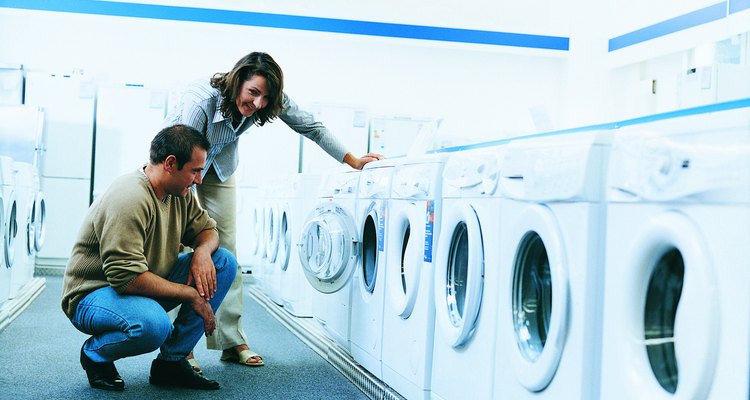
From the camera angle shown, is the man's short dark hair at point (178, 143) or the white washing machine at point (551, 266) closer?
the white washing machine at point (551, 266)

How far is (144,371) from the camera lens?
2959mm

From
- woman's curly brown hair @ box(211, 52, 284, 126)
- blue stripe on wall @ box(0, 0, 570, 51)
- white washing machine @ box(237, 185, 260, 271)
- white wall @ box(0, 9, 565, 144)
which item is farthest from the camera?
white wall @ box(0, 9, 565, 144)

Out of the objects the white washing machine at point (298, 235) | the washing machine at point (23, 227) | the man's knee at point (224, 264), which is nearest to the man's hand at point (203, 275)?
the man's knee at point (224, 264)

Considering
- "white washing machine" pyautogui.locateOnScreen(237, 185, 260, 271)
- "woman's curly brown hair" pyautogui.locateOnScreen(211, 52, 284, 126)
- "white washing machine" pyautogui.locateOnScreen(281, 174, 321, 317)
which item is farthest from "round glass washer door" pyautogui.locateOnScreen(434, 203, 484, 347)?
"white washing machine" pyautogui.locateOnScreen(237, 185, 260, 271)

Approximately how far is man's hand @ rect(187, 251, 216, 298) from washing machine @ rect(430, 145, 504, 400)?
31.1 inches

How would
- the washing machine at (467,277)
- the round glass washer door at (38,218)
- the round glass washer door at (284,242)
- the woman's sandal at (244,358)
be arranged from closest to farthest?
the washing machine at (467,277) < the woman's sandal at (244,358) < the round glass washer door at (284,242) < the round glass washer door at (38,218)

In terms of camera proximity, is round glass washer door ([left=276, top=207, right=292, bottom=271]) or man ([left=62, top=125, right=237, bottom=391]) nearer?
man ([left=62, top=125, right=237, bottom=391])

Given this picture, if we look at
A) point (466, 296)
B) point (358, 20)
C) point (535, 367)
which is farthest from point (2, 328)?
point (358, 20)

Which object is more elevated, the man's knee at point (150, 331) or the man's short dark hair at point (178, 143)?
the man's short dark hair at point (178, 143)

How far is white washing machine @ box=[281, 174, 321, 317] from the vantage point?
4.00m

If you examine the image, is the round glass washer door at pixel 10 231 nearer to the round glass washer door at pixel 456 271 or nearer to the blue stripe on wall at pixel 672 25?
the round glass washer door at pixel 456 271

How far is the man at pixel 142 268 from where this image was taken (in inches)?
93.2

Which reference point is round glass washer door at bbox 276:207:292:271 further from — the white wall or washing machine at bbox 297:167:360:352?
the white wall

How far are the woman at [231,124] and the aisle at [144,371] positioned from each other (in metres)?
0.16
